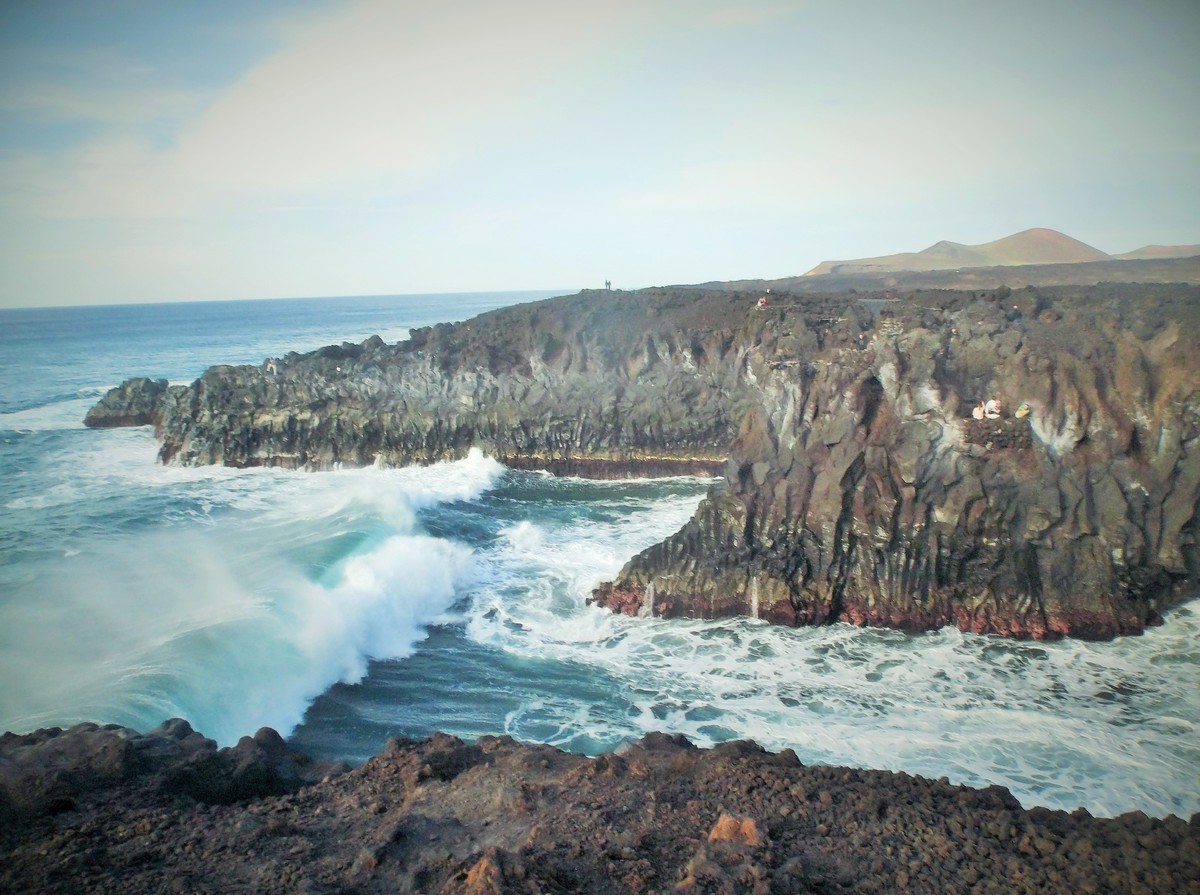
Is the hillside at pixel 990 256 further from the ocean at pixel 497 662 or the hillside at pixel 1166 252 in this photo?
the ocean at pixel 497 662

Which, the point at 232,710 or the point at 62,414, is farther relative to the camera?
the point at 62,414

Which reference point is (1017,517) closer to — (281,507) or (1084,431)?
(1084,431)

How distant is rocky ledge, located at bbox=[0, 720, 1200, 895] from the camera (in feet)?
18.7

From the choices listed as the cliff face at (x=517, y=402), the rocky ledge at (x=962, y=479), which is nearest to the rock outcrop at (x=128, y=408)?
the cliff face at (x=517, y=402)

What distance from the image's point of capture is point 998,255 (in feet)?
196

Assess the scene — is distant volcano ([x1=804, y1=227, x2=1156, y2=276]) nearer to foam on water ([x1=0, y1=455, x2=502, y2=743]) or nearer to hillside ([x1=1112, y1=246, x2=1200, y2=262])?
hillside ([x1=1112, y1=246, x2=1200, y2=262])

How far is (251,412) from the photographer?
29734mm

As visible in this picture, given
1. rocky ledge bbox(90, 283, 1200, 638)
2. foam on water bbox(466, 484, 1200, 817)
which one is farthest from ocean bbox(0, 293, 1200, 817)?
rocky ledge bbox(90, 283, 1200, 638)

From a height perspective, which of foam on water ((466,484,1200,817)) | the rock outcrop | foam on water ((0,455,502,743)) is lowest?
foam on water ((466,484,1200,817))

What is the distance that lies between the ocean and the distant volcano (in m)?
42.1

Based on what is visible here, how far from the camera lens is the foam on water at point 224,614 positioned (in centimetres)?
1140

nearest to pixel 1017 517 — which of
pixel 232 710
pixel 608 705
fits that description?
pixel 608 705

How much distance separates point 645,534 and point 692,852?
1449 centimetres

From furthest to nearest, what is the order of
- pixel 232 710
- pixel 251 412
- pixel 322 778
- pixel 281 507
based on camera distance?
pixel 251 412 → pixel 281 507 → pixel 232 710 → pixel 322 778
